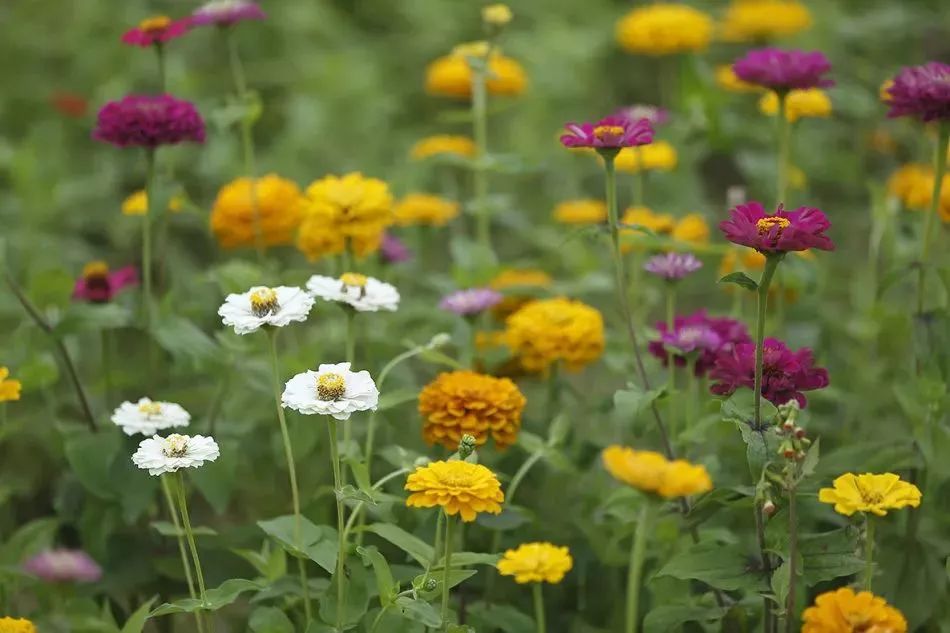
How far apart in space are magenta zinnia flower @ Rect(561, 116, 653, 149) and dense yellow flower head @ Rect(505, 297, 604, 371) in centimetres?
37

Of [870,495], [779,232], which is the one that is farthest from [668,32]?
[870,495]

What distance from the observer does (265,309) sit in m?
1.35

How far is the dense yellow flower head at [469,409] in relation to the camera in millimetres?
1525

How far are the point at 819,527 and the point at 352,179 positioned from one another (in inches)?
33.8

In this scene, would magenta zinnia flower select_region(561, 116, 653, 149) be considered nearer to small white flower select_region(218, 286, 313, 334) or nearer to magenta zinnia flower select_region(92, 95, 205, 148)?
small white flower select_region(218, 286, 313, 334)

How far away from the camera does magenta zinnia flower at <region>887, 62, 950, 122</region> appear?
1.55 metres

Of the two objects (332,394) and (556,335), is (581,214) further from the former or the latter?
(332,394)

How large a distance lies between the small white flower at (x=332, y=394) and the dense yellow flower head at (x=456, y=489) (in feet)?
0.33

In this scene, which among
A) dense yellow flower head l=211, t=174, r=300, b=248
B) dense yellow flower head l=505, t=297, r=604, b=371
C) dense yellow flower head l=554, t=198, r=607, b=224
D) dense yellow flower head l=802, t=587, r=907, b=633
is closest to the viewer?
dense yellow flower head l=802, t=587, r=907, b=633

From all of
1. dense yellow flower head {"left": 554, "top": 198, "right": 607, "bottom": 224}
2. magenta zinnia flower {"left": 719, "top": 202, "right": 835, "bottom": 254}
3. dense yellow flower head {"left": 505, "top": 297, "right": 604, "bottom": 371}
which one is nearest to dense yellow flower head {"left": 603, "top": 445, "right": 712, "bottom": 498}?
magenta zinnia flower {"left": 719, "top": 202, "right": 835, "bottom": 254}

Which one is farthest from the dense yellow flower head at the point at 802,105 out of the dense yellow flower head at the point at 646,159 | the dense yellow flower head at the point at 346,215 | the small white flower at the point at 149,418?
the small white flower at the point at 149,418

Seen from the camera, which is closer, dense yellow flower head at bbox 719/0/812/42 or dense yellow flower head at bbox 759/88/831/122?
dense yellow flower head at bbox 759/88/831/122

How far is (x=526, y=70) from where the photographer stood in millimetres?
3236

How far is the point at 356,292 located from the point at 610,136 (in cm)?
37
